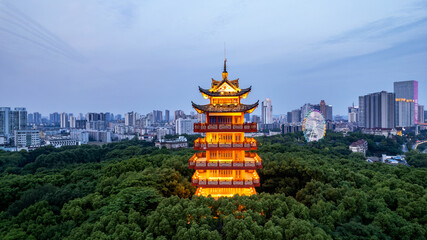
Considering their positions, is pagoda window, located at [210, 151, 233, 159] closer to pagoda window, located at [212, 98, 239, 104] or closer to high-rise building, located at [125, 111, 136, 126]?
pagoda window, located at [212, 98, 239, 104]

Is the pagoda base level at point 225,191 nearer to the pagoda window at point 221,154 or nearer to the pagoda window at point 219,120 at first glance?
the pagoda window at point 221,154

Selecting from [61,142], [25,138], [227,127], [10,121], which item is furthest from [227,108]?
[10,121]

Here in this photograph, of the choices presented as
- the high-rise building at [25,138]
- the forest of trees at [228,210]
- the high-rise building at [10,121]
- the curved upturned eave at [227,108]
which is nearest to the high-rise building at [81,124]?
the high-rise building at [10,121]

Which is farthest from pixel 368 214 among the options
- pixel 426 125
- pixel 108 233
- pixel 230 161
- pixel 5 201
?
pixel 426 125

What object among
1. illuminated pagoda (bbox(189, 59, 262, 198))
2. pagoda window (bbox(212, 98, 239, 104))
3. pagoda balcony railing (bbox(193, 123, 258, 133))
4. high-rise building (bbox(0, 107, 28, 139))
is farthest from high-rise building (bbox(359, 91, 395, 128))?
high-rise building (bbox(0, 107, 28, 139))

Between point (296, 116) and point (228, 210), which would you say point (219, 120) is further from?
point (296, 116)

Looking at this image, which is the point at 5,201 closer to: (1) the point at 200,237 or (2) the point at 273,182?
(1) the point at 200,237
